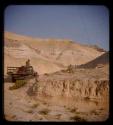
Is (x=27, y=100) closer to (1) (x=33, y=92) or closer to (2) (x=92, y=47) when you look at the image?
(1) (x=33, y=92)

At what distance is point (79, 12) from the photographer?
1094 millimetres

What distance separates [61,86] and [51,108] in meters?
0.14

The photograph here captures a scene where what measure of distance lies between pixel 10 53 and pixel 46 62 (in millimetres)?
224

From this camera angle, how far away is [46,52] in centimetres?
110

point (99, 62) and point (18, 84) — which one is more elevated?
point (99, 62)

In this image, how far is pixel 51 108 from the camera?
1.08 meters

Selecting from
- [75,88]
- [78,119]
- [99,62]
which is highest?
[99,62]

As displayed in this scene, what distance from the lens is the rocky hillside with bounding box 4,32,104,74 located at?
1091 millimetres

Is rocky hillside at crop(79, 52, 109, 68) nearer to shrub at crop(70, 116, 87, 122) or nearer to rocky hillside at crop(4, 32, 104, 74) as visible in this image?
rocky hillside at crop(4, 32, 104, 74)

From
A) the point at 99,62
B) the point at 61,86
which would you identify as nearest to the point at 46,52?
the point at 61,86

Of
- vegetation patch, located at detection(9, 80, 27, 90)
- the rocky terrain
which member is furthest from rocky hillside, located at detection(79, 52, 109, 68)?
vegetation patch, located at detection(9, 80, 27, 90)

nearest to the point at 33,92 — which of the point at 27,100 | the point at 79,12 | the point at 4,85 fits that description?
the point at 27,100

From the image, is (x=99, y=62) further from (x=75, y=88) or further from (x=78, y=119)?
(x=78, y=119)

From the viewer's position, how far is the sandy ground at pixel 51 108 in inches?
42.3
